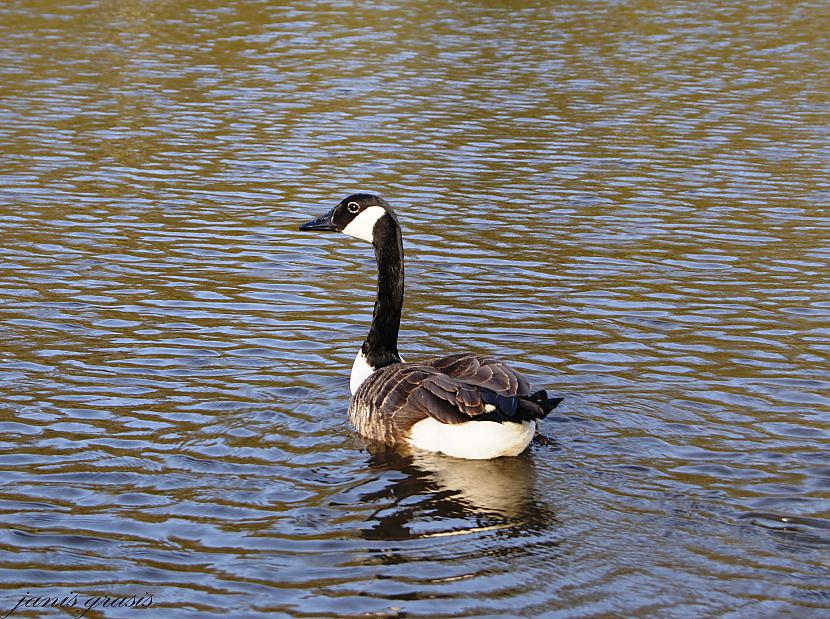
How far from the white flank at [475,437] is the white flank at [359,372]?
1.17 metres

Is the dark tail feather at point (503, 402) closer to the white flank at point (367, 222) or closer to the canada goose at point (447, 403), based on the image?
the canada goose at point (447, 403)

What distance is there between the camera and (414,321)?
43.4 feet

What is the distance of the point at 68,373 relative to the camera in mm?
11359

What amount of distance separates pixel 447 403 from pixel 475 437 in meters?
0.33

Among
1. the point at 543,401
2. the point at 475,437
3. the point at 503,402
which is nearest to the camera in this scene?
the point at 503,402

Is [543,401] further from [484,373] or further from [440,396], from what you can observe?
[440,396]

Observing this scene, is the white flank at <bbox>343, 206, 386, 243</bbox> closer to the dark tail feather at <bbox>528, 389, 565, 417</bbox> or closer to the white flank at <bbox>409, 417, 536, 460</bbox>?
the white flank at <bbox>409, 417, 536, 460</bbox>

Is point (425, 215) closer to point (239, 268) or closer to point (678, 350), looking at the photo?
point (239, 268)

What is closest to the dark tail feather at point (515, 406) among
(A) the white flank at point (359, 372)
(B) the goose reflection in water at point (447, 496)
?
(B) the goose reflection in water at point (447, 496)

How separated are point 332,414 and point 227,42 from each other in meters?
19.5

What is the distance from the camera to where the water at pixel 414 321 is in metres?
7.81

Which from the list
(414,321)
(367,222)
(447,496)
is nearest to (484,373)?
(447,496)

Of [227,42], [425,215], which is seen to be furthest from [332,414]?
[227,42]

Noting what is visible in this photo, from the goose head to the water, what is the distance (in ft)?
4.56
